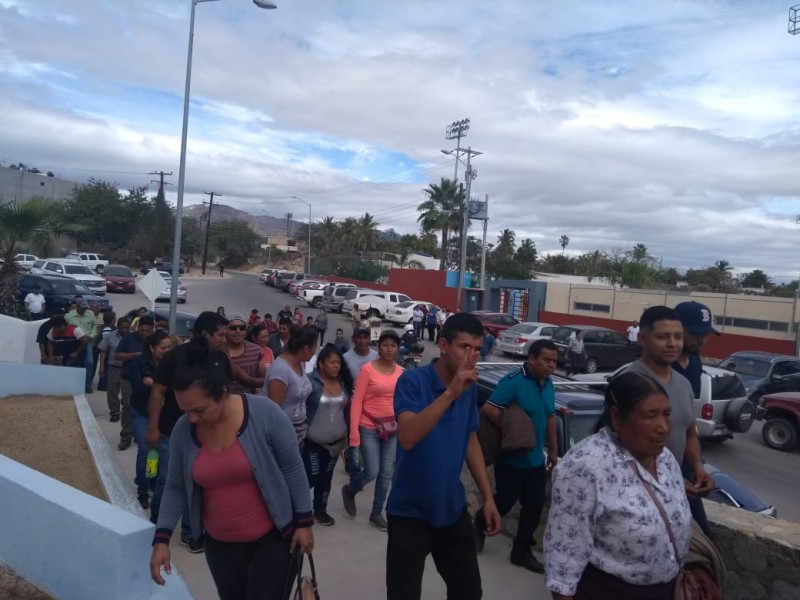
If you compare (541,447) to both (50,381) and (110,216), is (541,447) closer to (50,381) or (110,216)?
(50,381)

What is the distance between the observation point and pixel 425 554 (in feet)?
10.5

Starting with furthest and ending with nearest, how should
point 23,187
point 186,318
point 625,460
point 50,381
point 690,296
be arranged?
point 23,187, point 690,296, point 186,318, point 50,381, point 625,460

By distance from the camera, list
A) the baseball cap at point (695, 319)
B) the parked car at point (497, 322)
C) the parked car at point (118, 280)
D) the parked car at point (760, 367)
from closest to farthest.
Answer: the baseball cap at point (695, 319) → the parked car at point (760, 367) → the parked car at point (497, 322) → the parked car at point (118, 280)

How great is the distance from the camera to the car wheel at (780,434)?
1162cm

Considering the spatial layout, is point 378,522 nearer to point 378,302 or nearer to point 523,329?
point 523,329

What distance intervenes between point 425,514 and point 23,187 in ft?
239

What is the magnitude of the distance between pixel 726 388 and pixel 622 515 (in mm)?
10026

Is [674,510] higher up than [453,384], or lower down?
lower down

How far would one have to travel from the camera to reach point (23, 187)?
214 feet

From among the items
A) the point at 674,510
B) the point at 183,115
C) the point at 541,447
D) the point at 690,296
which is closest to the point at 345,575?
the point at 541,447

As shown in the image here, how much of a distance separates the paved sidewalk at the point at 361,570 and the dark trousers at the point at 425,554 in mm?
1544

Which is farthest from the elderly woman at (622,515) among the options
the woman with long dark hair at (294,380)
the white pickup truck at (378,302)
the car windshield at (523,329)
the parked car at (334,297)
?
the parked car at (334,297)

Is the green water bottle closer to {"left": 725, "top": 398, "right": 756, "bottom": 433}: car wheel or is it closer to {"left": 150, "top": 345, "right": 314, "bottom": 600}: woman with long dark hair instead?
{"left": 150, "top": 345, "right": 314, "bottom": 600}: woman with long dark hair

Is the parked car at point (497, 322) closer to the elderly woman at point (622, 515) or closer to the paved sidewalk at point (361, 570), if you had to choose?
the paved sidewalk at point (361, 570)
